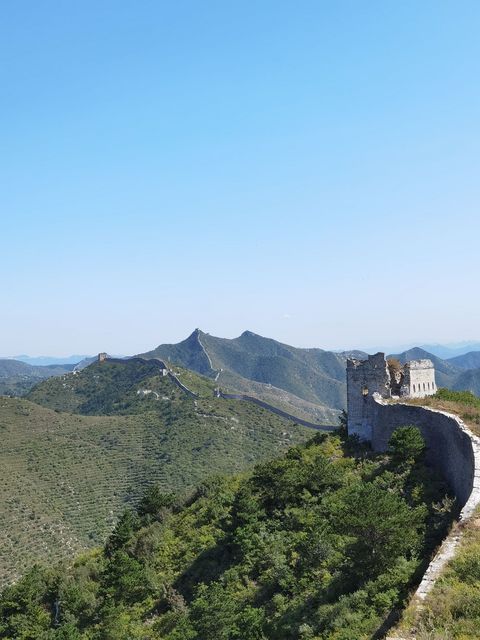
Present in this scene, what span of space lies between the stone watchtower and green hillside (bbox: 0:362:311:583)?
77.8ft

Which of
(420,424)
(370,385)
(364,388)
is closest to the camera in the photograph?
(420,424)

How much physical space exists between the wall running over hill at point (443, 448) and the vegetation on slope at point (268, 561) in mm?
545

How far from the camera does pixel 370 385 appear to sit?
24.1 metres

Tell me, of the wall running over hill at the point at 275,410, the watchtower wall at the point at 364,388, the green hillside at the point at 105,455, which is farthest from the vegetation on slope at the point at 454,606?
the wall running over hill at the point at 275,410

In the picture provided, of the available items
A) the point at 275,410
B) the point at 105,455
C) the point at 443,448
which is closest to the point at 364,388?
the point at 443,448

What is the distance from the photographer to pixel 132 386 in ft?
319

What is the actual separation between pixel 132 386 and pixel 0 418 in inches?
1269

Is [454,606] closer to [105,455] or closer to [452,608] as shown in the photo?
[452,608]

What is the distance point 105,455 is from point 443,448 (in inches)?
1943

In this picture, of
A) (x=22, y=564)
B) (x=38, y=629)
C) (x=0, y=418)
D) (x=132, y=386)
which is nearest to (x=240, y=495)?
(x=38, y=629)

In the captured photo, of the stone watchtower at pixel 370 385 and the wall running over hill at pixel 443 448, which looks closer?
the wall running over hill at pixel 443 448

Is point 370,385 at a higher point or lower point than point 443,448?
higher

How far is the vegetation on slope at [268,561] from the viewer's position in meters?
11.1

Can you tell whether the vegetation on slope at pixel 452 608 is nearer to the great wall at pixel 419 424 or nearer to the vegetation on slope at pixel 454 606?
the vegetation on slope at pixel 454 606
